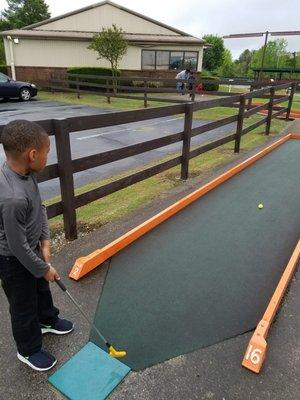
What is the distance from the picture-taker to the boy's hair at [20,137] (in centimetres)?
173

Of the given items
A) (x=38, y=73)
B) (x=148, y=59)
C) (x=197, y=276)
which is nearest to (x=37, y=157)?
(x=197, y=276)

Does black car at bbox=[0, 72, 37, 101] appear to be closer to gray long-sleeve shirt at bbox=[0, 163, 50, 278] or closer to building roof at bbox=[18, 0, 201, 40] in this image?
building roof at bbox=[18, 0, 201, 40]

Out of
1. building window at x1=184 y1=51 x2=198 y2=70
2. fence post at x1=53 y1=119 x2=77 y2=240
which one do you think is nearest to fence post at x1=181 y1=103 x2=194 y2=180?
fence post at x1=53 y1=119 x2=77 y2=240

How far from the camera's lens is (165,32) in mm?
27188

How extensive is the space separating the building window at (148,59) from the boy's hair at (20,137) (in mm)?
26714

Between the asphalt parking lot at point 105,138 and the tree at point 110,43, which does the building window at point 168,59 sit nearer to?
the tree at point 110,43

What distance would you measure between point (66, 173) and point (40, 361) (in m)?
1.86

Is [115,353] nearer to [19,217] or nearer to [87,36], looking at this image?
[19,217]

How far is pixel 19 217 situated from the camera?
1733mm

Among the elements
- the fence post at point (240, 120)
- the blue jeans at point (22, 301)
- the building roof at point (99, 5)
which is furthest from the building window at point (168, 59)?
the blue jeans at point (22, 301)

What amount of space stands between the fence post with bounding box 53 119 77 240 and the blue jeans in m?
1.41

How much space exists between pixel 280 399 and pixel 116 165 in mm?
5835

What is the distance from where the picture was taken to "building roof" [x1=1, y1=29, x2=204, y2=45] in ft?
79.3

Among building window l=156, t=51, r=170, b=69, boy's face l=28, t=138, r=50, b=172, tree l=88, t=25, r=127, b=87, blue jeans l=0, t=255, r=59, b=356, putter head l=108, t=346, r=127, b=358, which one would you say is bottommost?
putter head l=108, t=346, r=127, b=358
